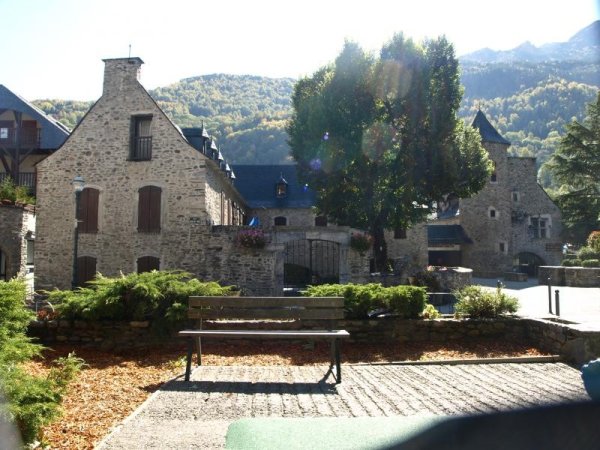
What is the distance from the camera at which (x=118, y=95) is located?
19.1 metres

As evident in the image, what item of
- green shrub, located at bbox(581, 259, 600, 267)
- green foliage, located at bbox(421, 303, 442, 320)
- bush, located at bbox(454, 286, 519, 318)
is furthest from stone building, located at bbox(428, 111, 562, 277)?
green foliage, located at bbox(421, 303, 442, 320)

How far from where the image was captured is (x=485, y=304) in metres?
8.64

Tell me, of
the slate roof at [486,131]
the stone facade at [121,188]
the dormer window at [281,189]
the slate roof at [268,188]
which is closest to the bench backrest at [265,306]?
the stone facade at [121,188]

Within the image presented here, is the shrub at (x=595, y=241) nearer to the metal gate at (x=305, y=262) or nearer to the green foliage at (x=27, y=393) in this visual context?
the metal gate at (x=305, y=262)

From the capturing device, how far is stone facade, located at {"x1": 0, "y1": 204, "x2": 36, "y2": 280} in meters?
20.5

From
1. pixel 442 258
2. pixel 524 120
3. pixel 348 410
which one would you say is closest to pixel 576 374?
pixel 348 410

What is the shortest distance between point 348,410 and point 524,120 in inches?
5060

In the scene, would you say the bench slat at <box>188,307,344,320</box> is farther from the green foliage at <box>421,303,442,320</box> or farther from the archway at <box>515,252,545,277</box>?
the archway at <box>515,252,545,277</box>

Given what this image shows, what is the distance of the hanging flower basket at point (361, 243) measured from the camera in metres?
18.4

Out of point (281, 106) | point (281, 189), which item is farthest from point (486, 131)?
point (281, 106)

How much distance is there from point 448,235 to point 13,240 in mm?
30136

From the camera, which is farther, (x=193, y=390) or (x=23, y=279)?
(x=23, y=279)

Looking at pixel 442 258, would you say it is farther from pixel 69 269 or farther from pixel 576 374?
pixel 576 374

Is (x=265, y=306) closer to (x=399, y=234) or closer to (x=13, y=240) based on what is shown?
(x=13, y=240)
